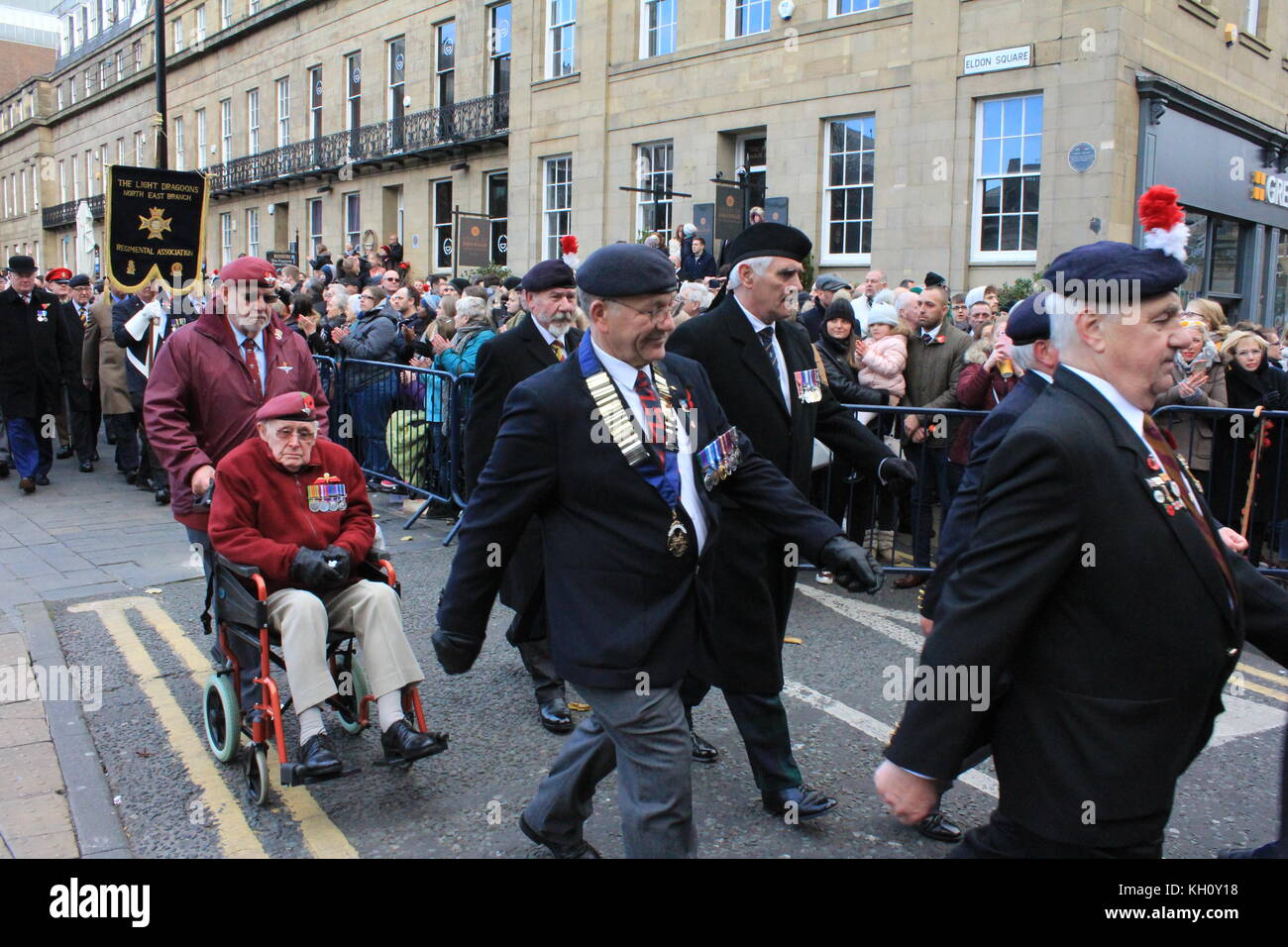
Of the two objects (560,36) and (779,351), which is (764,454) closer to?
(779,351)

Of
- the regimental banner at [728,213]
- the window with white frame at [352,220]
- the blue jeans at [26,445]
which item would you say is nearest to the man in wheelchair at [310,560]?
the blue jeans at [26,445]

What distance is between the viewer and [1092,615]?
223 centimetres

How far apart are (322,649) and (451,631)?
1221mm

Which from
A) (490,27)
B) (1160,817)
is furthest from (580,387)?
(490,27)

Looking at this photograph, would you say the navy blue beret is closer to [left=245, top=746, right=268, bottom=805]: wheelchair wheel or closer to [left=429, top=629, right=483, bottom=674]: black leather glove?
[left=429, top=629, right=483, bottom=674]: black leather glove

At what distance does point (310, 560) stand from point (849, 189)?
1595cm

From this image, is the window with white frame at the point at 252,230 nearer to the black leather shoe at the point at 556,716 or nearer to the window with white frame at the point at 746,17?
the window with white frame at the point at 746,17

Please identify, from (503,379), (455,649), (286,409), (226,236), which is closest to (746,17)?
(503,379)

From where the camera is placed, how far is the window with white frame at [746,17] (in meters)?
19.6

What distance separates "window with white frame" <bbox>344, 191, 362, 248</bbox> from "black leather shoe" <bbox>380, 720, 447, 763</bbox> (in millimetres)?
30220

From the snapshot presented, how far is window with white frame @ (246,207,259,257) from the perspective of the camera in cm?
3803

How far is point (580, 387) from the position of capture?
Answer: 10.2ft
